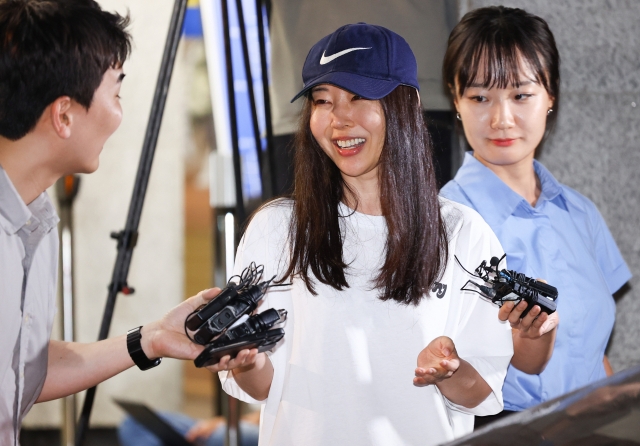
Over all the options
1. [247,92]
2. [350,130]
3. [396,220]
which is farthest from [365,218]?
[247,92]

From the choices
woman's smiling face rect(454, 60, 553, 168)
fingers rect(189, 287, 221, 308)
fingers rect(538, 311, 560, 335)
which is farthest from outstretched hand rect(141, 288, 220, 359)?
woman's smiling face rect(454, 60, 553, 168)

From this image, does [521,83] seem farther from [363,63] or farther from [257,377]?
[257,377]

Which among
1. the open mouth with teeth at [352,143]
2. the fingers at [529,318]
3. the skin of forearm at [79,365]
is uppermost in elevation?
the open mouth with teeth at [352,143]

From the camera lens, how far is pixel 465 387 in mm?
1476

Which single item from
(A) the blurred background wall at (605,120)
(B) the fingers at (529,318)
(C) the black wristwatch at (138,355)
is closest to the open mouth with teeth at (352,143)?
(B) the fingers at (529,318)

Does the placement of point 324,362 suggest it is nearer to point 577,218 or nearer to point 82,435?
point 577,218

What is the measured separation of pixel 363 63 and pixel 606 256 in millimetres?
1047

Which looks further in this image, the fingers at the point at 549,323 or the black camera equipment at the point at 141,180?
the black camera equipment at the point at 141,180

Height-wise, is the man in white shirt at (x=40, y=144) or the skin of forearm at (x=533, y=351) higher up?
the man in white shirt at (x=40, y=144)

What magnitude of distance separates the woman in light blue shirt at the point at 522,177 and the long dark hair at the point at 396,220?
292 mm

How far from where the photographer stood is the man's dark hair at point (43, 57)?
1.35m

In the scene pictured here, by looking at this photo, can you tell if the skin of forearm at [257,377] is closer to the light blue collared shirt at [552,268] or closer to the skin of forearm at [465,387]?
the skin of forearm at [465,387]

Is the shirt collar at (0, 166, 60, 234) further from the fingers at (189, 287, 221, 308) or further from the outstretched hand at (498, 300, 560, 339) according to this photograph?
the outstretched hand at (498, 300, 560, 339)

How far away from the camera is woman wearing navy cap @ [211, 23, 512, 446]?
1.47 metres
